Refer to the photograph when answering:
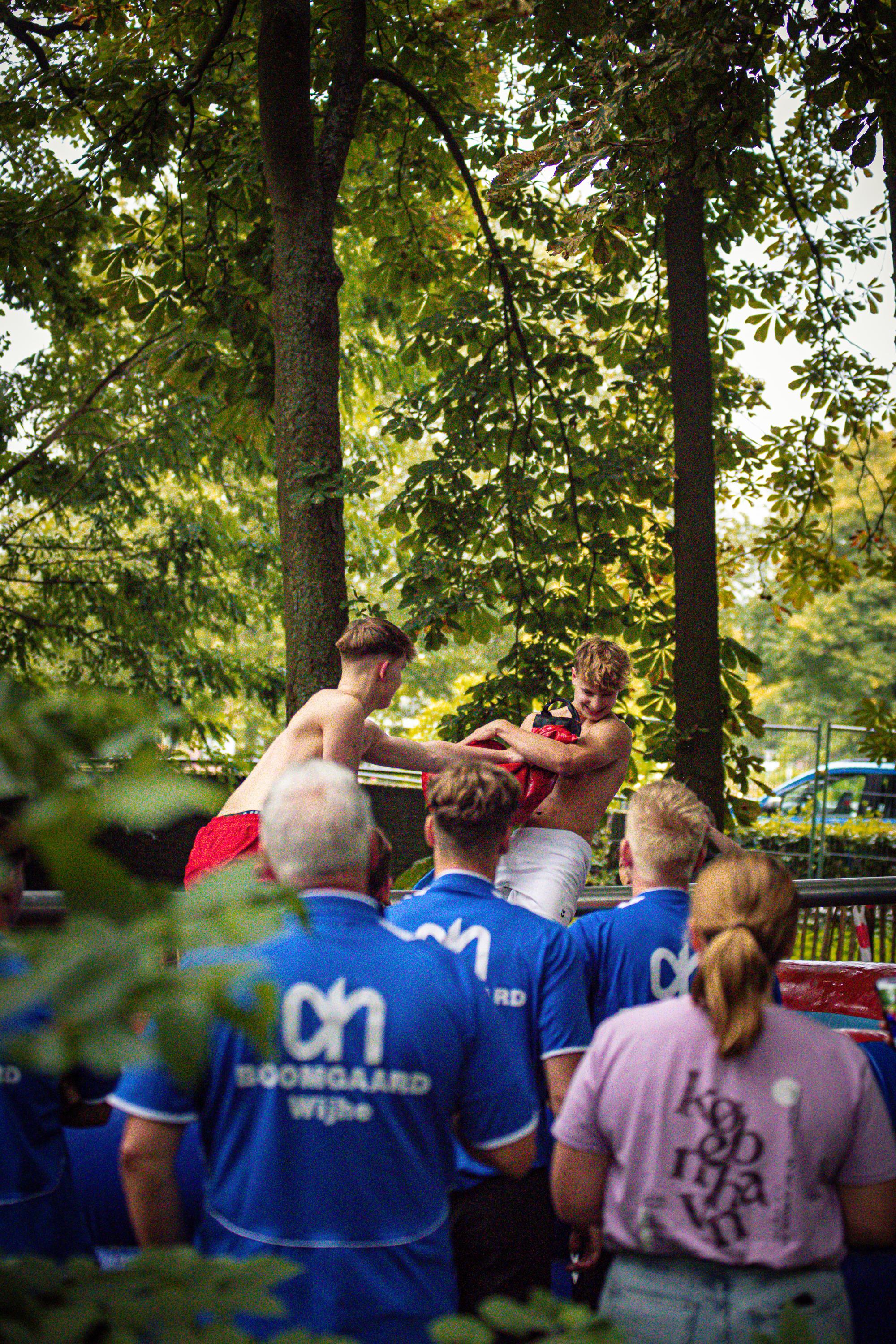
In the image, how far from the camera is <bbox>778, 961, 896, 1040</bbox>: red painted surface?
466 cm

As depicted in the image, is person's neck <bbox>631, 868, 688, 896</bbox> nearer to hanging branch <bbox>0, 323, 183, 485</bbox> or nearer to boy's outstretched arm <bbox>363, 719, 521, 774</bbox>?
boy's outstretched arm <bbox>363, 719, 521, 774</bbox>

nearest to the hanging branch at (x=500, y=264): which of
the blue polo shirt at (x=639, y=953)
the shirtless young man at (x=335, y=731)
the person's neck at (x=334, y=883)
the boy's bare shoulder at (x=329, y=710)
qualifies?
the shirtless young man at (x=335, y=731)

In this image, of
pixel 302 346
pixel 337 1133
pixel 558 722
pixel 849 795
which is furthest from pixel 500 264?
pixel 849 795

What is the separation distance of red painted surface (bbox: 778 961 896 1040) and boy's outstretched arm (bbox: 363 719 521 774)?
143 centimetres

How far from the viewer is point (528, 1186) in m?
2.80

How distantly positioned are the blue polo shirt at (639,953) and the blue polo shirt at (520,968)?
1.15 ft

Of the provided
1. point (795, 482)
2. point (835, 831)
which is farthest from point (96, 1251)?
point (835, 831)

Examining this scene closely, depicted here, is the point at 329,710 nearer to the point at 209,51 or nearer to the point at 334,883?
the point at 334,883

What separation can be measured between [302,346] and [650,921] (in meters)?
3.74

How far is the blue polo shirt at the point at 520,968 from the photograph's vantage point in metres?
2.75

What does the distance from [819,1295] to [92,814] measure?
5.89 feet

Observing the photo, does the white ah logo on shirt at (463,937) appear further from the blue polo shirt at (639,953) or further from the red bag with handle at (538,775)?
the red bag with handle at (538,775)

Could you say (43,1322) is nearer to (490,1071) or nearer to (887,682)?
(490,1071)

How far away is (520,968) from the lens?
9.03ft
